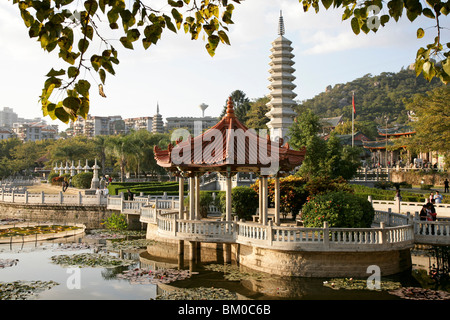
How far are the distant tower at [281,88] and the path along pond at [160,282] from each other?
30.3m

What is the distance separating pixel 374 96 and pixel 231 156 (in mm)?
118178

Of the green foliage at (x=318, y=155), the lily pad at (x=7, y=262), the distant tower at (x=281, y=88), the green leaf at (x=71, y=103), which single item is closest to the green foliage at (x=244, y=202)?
the lily pad at (x=7, y=262)

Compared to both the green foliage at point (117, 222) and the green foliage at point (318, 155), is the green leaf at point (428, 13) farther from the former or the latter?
the green foliage at point (318, 155)

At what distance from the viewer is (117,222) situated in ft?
78.9

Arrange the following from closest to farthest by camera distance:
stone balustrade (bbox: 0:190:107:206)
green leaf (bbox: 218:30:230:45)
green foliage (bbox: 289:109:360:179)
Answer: green leaf (bbox: 218:30:230:45) → stone balustrade (bbox: 0:190:107:206) → green foliage (bbox: 289:109:360:179)

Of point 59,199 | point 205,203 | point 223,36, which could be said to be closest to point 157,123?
point 59,199

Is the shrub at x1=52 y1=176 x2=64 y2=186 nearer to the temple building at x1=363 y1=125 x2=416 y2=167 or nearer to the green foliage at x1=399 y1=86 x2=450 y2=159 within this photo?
the green foliage at x1=399 y1=86 x2=450 y2=159

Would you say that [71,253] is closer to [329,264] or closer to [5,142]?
[329,264]

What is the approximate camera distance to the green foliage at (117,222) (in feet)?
78.0

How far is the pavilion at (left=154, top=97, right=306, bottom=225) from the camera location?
14.3 m

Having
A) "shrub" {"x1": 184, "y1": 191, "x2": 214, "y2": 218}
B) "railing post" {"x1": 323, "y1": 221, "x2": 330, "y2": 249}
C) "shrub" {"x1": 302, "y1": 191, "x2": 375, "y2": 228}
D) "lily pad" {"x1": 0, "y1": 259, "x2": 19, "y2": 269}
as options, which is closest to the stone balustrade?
"shrub" {"x1": 184, "y1": 191, "x2": 214, "y2": 218}

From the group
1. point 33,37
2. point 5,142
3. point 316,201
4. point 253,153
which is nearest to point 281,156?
point 253,153

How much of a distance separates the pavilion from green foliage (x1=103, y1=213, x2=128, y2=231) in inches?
357

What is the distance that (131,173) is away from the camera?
202 feet
